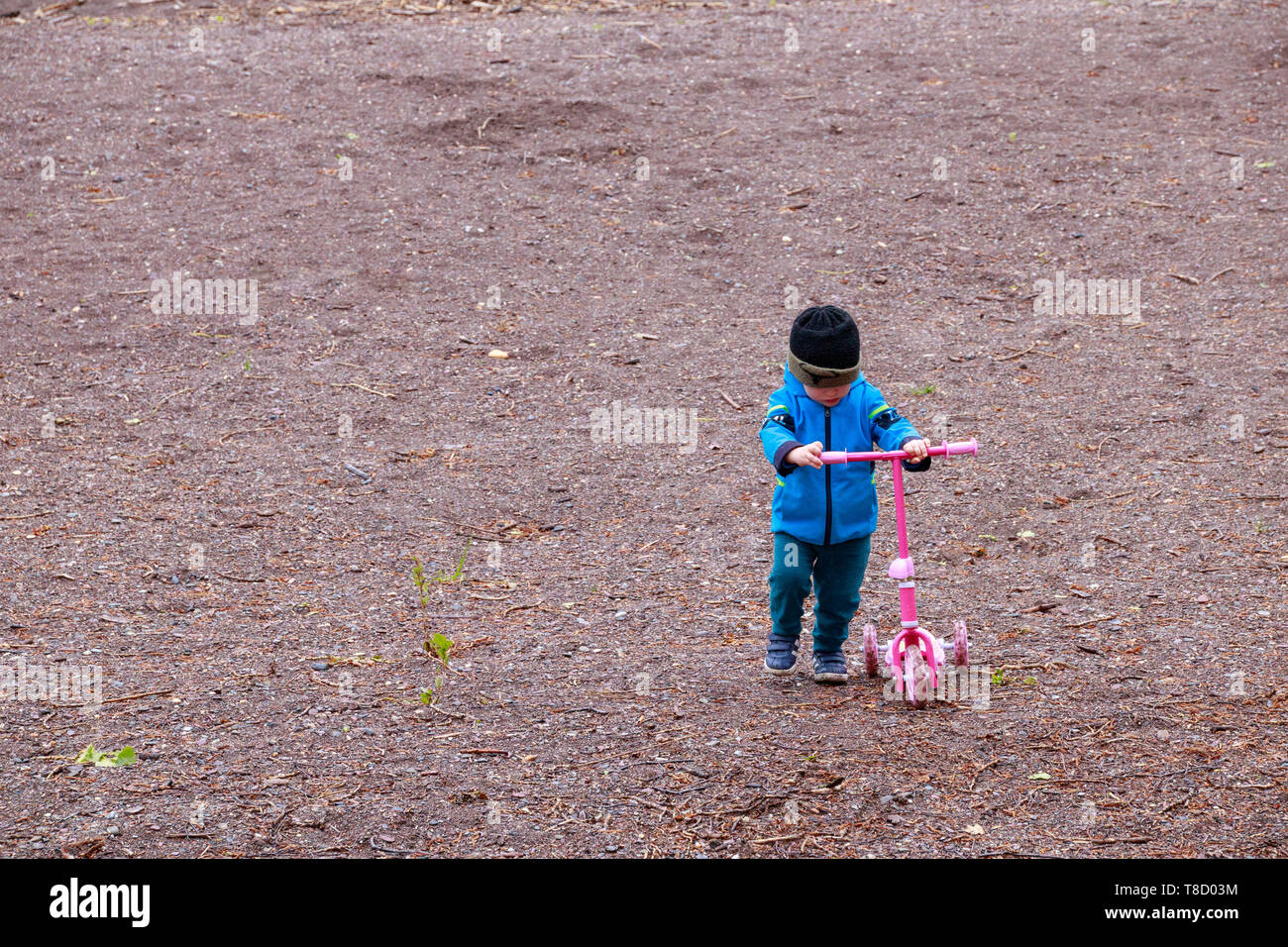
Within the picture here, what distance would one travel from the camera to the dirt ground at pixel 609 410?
3822mm

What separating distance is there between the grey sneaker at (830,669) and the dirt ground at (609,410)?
18 centimetres

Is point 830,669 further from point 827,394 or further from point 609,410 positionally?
point 609,410

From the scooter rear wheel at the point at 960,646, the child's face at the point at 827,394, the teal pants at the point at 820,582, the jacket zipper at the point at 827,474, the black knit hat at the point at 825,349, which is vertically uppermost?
the black knit hat at the point at 825,349

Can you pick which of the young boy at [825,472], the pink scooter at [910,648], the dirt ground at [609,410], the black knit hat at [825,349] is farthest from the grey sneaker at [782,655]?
the black knit hat at [825,349]

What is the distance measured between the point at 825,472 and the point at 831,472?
0.07ft

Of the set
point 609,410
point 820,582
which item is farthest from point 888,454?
point 609,410

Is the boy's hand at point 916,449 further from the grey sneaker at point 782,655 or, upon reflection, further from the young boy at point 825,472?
the grey sneaker at point 782,655

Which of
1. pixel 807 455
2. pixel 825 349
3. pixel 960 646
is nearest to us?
pixel 807 455

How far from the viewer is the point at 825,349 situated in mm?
4066

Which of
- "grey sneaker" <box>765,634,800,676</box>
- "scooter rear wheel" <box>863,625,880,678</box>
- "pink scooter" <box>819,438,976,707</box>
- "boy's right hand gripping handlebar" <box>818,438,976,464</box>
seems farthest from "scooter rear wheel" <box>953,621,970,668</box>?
"boy's right hand gripping handlebar" <box>818,438,976,464</box>

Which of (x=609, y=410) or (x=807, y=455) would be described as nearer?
(x=807, y=455)

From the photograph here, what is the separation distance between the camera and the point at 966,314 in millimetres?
→ 8164

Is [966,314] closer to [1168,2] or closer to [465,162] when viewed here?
[465,162]

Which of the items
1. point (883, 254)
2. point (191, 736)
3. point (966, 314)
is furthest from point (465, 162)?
point (191, 736)
